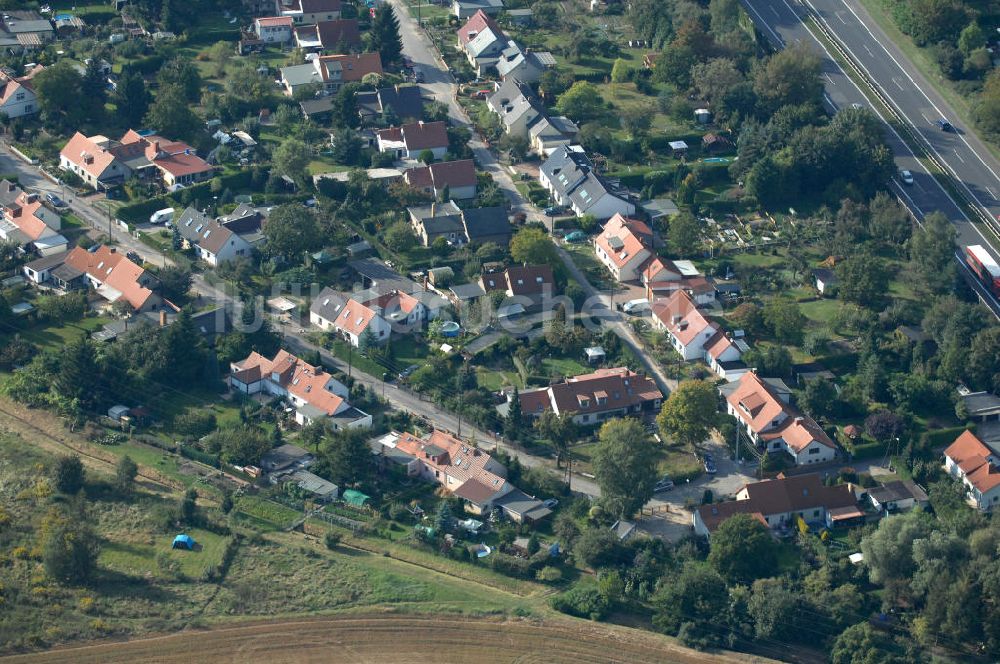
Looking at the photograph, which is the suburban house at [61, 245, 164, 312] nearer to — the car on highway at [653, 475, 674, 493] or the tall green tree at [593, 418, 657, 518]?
the tall green tree at [593, 418, 657, 518]

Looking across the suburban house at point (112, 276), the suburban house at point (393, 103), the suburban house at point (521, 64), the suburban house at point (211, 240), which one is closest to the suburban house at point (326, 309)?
the suburban house at point (211, 240)

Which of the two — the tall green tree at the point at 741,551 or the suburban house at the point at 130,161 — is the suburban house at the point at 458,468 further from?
the suburban house at the point at 130,161

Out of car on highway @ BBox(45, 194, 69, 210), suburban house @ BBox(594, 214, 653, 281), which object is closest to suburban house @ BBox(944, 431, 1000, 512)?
suburban house @ BBox(594, 214, 653, 281)

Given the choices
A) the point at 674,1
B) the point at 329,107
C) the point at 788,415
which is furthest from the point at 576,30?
the point at 788,415

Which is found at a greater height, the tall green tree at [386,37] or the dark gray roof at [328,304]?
the tall green tree at [386,37]

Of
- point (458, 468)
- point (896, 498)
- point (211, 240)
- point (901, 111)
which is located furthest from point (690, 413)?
point (901, 111)

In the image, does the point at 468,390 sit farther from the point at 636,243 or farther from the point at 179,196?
the point at 179,196

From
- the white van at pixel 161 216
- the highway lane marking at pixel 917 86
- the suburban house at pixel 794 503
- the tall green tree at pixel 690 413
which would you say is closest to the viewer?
the suburban house at pixel 794 503
